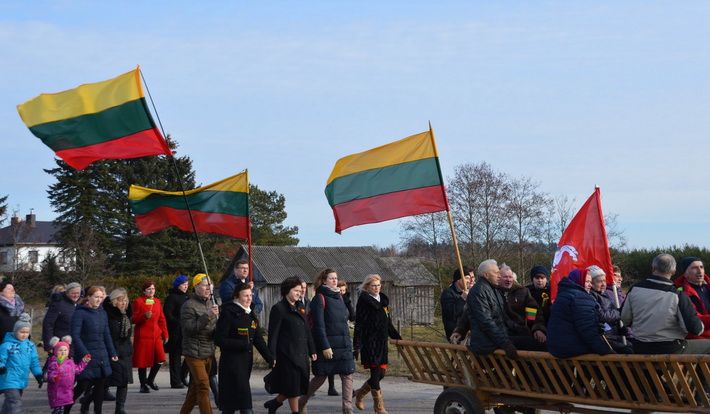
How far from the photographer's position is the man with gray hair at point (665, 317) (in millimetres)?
8609

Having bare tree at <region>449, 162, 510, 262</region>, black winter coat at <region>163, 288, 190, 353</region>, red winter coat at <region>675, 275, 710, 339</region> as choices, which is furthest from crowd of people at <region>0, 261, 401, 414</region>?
bare tree at <region>449, 162, 510, 262</region>

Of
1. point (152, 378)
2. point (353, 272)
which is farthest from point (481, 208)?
point (152, 378)

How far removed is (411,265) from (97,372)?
33.8 metres

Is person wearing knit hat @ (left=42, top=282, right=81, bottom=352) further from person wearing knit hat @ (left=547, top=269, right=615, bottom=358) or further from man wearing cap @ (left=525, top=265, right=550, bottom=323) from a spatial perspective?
person wearing knit hat @ (left=547, top=269, right=615, bottom=358)

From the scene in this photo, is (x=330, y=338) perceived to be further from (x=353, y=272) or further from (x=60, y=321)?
(x=353, y=272)

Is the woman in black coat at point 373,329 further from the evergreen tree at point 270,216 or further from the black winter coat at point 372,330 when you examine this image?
the evergreen tree at point 270,216

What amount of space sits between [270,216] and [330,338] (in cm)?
7113

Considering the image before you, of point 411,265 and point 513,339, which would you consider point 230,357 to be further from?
point 411,265

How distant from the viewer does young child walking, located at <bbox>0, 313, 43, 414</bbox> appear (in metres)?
10.7

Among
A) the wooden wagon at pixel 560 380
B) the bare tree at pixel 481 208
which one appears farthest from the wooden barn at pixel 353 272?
the wooden wagon at pixel 560 380

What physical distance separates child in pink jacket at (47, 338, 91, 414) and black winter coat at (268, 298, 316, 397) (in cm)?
261

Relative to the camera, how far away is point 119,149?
40.3ft

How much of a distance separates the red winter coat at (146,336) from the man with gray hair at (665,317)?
855 cm

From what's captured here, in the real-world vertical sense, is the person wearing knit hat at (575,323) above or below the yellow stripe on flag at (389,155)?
below
